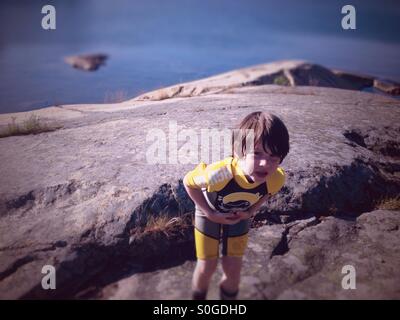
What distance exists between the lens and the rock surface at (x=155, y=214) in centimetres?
217

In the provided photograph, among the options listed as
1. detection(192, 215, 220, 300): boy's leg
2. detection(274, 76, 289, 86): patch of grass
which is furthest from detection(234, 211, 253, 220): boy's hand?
detection(274, 76, 289, 86): patch of grass

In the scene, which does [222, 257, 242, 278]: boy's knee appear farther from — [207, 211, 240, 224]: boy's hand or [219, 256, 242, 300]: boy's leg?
[207, 211, 240, 224]: boy's hand

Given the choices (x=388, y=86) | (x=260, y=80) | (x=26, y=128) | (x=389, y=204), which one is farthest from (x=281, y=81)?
(x=26, y=128)

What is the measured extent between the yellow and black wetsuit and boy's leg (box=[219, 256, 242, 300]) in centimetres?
5

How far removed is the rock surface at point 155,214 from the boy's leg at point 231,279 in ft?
0.29

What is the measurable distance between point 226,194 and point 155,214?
73cm

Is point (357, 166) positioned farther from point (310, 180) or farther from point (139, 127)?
point (139, 127)

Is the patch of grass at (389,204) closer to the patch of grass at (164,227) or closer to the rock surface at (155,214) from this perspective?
the rock surface at (155,214)

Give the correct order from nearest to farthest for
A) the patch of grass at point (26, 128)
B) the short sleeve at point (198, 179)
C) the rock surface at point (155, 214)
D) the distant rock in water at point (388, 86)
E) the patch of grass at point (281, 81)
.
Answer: the short sleeve at point (198, 179) < the rock surface at point (155, 214) < the patch of grass at point (26, 128) < the patch of grass at point (281, 81) < the distant rock in water at point (388, 86)

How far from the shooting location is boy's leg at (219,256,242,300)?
2.05 meters

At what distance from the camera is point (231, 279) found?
2064mm

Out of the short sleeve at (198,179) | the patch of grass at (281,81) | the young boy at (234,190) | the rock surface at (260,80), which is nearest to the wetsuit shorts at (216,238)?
the young boy at (234,190)

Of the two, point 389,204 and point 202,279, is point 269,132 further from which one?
point 389,204
